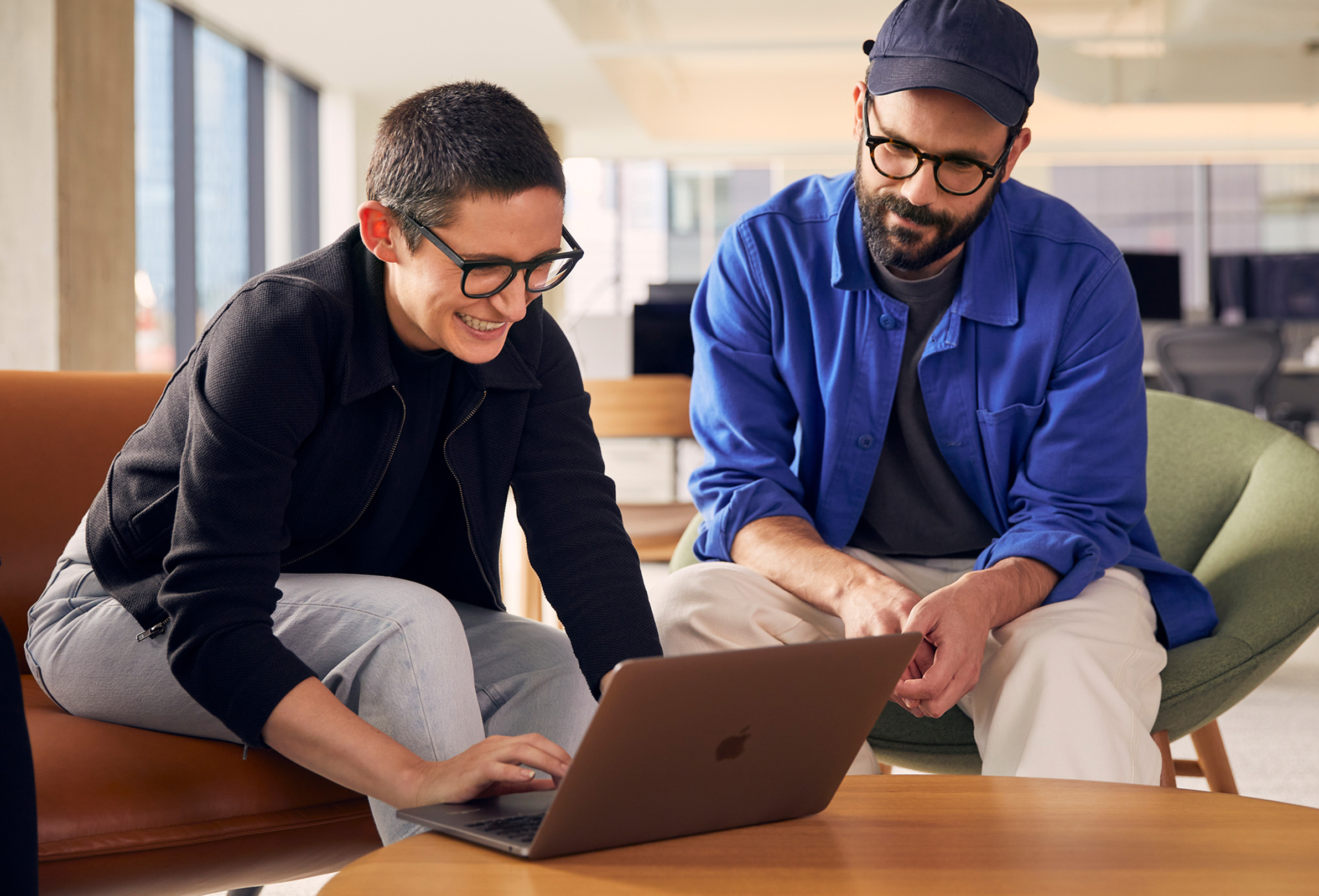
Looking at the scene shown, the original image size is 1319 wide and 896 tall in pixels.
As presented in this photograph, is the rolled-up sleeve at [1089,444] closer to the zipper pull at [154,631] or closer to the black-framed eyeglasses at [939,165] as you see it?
the black-framed eyeglasses at [939,165]

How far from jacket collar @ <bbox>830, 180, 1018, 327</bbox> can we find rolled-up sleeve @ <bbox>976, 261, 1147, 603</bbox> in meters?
0.09

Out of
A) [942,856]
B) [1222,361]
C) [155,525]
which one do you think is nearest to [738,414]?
[155,525]

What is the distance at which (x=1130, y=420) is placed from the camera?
4.64 feet

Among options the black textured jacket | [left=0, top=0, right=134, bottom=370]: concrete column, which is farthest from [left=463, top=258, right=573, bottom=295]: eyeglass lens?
[left=0, top=0, right=134, bottom=370]: concrete column

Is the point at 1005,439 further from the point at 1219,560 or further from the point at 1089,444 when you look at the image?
the point at 1219,560

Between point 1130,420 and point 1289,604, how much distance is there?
0.28m

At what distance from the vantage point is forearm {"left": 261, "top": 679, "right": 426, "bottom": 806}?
887 mm

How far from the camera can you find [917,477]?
1.49 meters

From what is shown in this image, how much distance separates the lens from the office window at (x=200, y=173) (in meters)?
5.56

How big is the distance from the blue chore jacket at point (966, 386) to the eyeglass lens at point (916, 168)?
12cm

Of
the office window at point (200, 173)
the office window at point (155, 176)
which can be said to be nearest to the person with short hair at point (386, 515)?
the office window at point (200, 173)

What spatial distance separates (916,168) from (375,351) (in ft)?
2.20

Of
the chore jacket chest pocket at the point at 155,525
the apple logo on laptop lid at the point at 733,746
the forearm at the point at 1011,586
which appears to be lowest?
the forearm at the point at 1011,586

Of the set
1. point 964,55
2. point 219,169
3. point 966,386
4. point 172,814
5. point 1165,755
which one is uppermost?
point 219,169
